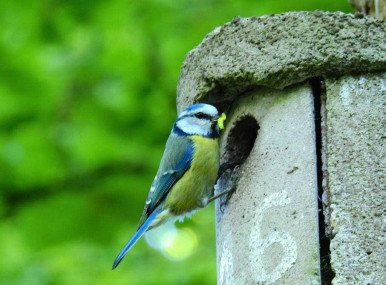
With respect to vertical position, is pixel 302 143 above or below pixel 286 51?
below

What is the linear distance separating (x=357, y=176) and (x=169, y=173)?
43.0 inches

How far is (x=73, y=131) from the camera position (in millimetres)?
5281

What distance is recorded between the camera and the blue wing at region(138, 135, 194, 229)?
3441 millimetres

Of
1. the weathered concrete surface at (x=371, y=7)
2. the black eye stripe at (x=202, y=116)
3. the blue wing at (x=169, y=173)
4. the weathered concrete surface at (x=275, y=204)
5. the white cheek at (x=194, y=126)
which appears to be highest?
the weathered concrete surface at (x=371, y=7)

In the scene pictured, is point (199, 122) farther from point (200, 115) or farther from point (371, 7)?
point (371, 7)

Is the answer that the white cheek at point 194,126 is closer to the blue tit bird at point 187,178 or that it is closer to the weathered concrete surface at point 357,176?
the blue tit bird at point 187,178

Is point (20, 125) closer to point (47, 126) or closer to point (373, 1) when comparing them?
point (47, 126)

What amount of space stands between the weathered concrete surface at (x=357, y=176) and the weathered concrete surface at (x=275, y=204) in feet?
0.29

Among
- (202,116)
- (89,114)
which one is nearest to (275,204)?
(202,116)

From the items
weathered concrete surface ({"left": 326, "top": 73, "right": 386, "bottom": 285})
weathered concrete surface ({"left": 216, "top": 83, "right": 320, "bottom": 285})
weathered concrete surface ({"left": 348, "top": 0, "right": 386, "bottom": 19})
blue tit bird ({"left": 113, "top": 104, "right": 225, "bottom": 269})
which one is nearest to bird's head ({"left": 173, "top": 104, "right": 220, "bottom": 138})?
blue tit bird ({"left": 113, "top": 104, "right": 225, "bottom": 269})

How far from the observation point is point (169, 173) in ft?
11.4

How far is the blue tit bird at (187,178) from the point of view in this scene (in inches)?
133

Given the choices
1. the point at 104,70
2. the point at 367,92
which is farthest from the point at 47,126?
the point at 367,92

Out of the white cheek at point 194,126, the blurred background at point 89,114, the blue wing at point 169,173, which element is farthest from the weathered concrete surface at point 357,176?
the blurred background at point 89,114
